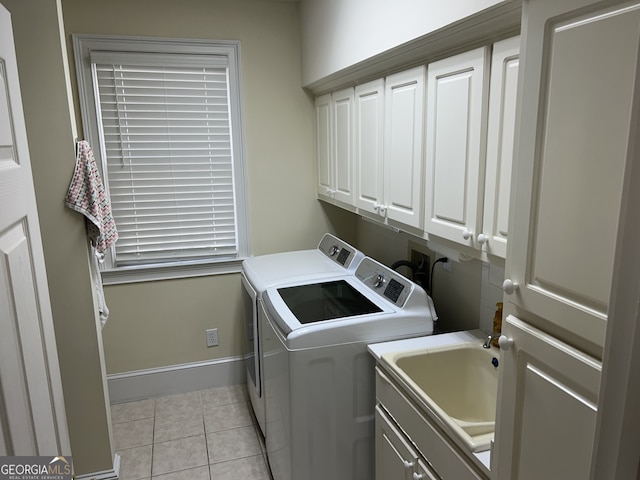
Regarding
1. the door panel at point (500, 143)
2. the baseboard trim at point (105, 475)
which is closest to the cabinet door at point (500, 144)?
the door panel at point (500, 143)

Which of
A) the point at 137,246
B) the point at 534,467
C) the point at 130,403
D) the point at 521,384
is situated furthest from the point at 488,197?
the point at 130,403

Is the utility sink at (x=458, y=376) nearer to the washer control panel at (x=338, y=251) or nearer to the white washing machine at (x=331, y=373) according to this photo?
the white washing machine at (x=331, y=373)

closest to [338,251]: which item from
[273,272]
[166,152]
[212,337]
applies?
[273,272]

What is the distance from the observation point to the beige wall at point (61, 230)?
183 centimetres

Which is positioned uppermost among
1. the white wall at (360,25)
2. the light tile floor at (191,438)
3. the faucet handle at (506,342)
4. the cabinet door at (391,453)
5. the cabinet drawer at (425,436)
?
the white wall at (360,25)

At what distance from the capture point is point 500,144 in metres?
1.39

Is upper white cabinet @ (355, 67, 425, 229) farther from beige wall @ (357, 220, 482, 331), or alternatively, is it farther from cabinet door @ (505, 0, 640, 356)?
cabinet door @ (505, 0, 640, 356)

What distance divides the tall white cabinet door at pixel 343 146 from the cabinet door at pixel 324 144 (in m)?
0.08

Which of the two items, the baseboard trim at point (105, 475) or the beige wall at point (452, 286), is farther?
the baseboard trim at point (105, 475)

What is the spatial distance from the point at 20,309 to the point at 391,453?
54.4 inches

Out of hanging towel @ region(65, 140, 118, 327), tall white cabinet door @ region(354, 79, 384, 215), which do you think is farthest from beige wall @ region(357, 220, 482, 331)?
hanging towel @ region(65, 140, 118, 327)

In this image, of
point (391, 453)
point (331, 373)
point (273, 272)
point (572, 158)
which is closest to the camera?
point (572, 158)

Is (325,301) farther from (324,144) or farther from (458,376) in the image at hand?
(324,144)

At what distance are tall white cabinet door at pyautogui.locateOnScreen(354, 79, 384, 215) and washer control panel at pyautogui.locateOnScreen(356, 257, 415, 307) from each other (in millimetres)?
290
